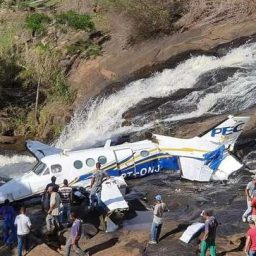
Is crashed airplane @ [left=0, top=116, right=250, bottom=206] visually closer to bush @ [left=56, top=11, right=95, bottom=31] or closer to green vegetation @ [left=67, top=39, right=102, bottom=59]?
green vegetation @ [left=67, top=39, right=102, bottom=59]

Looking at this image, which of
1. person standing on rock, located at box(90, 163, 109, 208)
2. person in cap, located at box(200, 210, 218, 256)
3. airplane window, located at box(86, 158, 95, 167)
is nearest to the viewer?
person in cap, located at box(200, 210, 218, 256)

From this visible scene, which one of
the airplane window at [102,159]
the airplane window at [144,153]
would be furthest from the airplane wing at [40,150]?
the airplane window at [144,153]

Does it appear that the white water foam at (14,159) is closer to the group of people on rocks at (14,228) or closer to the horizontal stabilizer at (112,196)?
the horizontal stabilizer at (112,196)

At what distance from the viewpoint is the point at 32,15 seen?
41.4 m

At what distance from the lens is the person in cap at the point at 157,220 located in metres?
15.4

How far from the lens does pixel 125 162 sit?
850 inches

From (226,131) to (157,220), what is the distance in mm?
8017

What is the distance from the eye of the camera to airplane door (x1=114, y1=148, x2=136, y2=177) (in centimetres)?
2145

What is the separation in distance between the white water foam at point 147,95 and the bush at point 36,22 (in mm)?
10664

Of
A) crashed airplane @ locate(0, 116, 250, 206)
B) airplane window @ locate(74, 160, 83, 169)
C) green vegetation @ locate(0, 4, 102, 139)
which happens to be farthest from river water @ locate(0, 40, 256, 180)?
airplane window @ locate(74, 160, 83, 169)

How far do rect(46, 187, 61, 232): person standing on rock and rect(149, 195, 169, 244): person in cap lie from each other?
3.02 m

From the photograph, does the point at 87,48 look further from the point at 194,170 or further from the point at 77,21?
the point at 194,170

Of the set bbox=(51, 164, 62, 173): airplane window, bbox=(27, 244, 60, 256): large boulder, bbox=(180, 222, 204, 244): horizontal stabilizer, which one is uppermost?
bbox=(180, 222, 204, 244): horizontal stabilizer

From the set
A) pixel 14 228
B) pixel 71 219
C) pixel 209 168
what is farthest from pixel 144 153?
pixel 14 228
